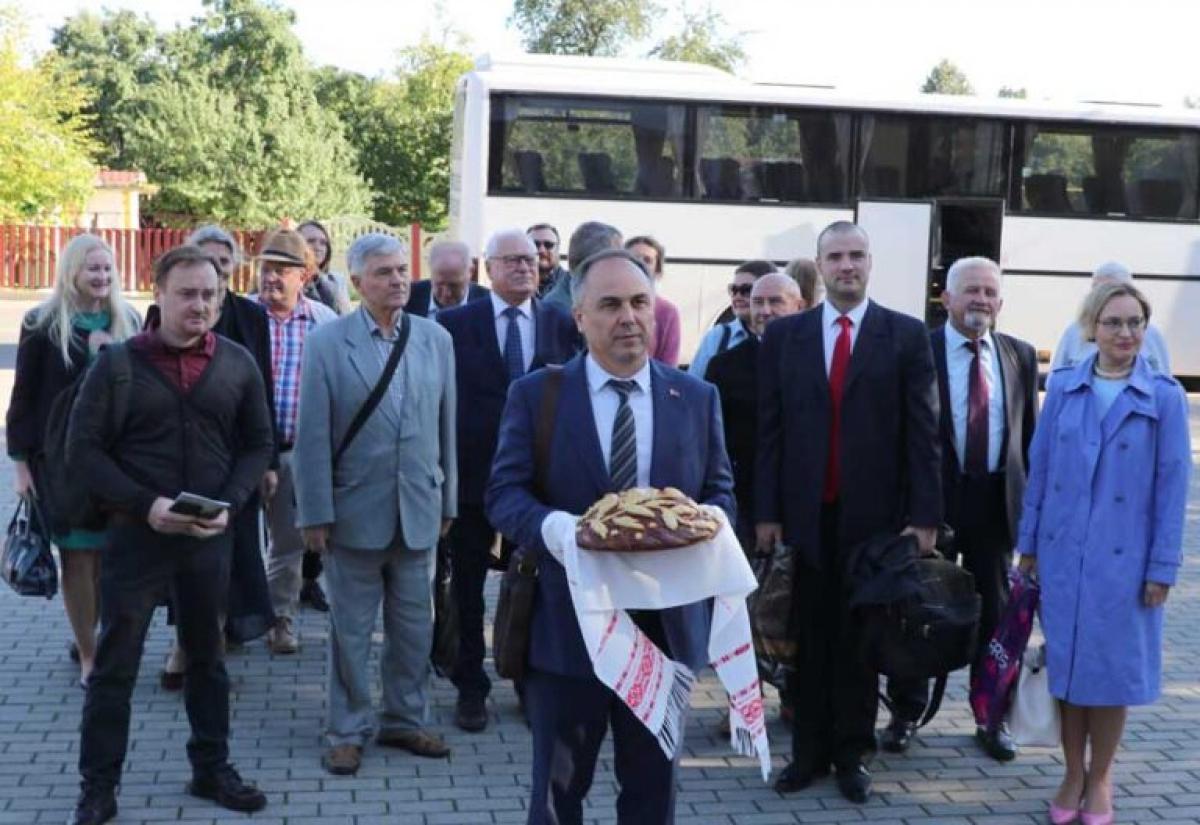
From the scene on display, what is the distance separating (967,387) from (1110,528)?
3.53 feet

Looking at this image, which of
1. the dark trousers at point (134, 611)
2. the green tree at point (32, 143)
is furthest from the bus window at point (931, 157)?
the green tree at point (32, 143)

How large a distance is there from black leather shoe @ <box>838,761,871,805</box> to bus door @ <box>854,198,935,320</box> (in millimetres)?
13177

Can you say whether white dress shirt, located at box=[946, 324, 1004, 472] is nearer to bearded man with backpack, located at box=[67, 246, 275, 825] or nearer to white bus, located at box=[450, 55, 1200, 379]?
bearded man with backpack, located at box=[67, 246, 275, 825]

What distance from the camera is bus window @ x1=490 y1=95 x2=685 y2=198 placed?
55.6 ft

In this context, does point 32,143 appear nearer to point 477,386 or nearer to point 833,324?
point 477,386

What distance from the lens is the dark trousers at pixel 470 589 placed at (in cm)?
607

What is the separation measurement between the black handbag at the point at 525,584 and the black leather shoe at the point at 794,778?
1987 millimetres

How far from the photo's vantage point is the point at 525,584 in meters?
3.71

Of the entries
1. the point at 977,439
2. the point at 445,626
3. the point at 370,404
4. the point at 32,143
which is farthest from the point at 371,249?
the point at 32,143

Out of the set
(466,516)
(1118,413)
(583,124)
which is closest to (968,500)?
(1118,413)

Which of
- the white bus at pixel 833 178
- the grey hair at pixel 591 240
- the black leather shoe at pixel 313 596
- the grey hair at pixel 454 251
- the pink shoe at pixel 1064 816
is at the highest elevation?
the white bus at pixel 833 178

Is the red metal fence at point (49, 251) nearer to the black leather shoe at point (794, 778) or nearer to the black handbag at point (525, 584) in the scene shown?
the black leather shoe at point (794, 778)

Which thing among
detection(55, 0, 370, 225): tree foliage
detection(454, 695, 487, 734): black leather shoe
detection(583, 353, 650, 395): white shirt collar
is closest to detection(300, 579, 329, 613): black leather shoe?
detection(454, 695, 487, 734): black leather shoe

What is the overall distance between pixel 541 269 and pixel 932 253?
1098 centimetres
